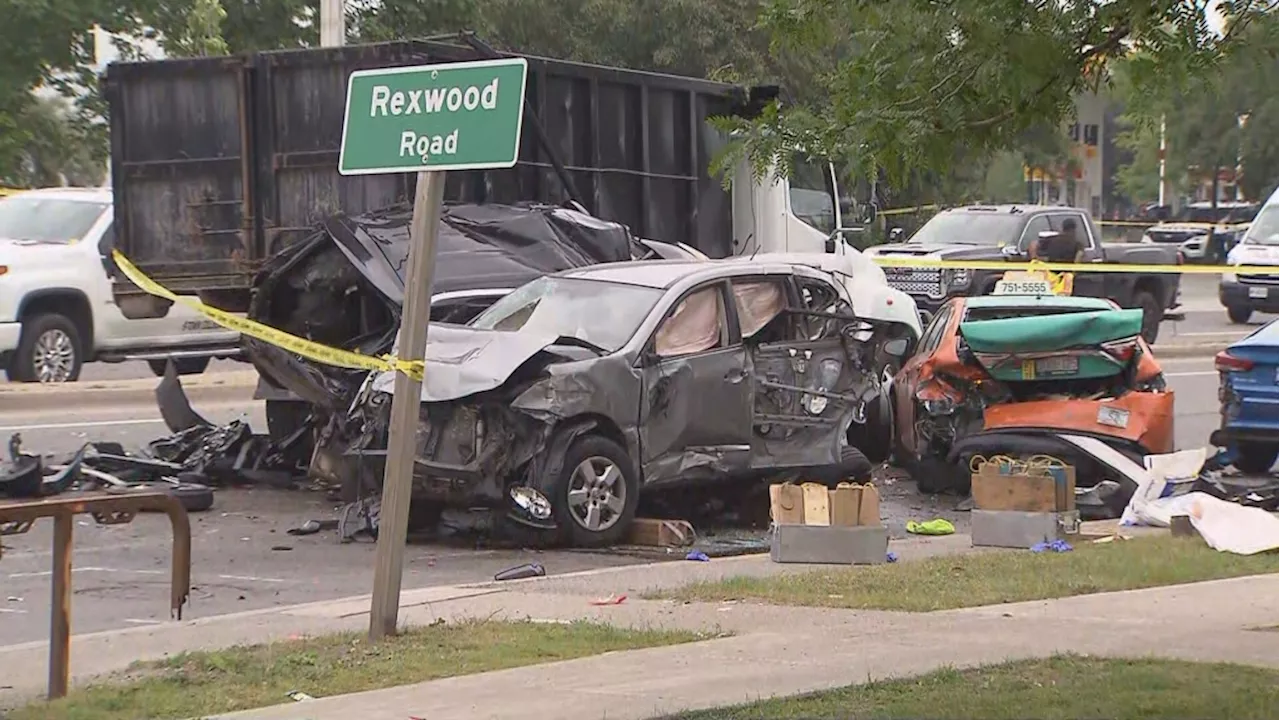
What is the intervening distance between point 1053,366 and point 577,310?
3714 mm

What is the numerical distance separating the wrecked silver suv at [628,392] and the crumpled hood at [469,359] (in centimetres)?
2

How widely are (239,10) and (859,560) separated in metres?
21.0

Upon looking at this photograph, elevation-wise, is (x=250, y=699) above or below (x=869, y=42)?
below

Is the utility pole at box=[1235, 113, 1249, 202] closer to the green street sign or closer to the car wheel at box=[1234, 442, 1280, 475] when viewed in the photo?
the car wheel at box=[1234, 442, 1280, 475]

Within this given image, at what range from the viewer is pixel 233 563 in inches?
457

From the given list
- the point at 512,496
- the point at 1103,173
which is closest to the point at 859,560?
the point at 512,496

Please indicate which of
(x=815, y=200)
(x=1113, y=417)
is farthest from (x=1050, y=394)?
(x=815, y=200)

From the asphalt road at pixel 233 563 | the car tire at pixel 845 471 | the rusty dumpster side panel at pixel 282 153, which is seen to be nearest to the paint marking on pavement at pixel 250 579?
the asphalt road at pixel 233 563

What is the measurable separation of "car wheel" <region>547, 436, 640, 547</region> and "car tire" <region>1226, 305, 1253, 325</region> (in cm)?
2203

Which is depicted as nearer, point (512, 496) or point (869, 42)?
point (869, 42)

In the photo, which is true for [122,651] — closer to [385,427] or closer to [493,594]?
[493,594]

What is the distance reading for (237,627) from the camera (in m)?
9.27

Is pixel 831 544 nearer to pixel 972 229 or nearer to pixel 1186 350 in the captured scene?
pixel 972 229

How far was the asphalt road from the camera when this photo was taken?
402 inches
